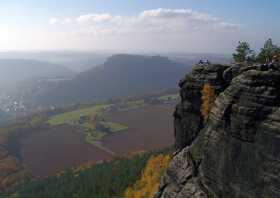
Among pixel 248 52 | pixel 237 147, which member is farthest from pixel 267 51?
pixel 237 147

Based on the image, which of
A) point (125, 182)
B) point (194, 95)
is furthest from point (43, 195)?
point (194, 95)

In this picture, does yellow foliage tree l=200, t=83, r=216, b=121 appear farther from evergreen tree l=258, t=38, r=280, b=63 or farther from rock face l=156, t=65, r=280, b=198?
evergreen tree l=258, t=38, r=280, b=63

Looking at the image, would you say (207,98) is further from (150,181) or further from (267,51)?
(150,181)

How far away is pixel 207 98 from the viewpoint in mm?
53125

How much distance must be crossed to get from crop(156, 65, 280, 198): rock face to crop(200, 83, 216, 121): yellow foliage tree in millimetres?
832

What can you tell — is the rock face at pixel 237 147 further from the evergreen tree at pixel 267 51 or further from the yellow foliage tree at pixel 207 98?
the evergreen tree at pixel 267 51

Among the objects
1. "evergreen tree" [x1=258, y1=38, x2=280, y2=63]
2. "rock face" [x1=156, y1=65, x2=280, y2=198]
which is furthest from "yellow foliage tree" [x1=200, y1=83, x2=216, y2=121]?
"evergreen tree" [x1=258, y1=38, x2=280, y2=63]

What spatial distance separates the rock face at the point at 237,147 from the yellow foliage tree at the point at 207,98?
0.83 metres

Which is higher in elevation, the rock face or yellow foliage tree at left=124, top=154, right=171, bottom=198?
the rock face

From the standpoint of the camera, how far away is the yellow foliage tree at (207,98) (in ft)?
173

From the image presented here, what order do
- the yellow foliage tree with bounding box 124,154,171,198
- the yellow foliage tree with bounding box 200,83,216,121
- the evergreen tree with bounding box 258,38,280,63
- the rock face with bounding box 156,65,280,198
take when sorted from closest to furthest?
the rock face with bounding box 156,65,280,198 → the yellow foliage tree with bounding box 200,83,216,121 → the evergreen tree with bounding box 258,38,280,63 → the yellow foliage tree with bounding box 124,154,171,198

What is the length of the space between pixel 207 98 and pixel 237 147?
1280cm

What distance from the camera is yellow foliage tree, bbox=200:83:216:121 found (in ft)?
173

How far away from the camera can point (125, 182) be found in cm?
12300
